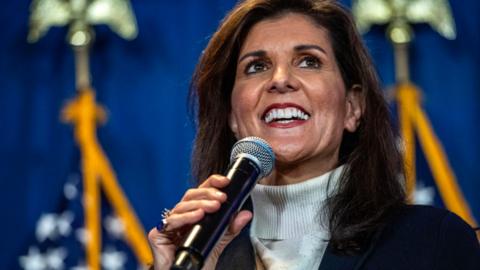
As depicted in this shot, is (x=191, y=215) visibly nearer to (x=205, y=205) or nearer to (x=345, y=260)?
(x=205, y=205)

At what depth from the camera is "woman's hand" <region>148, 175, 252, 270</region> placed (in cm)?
129

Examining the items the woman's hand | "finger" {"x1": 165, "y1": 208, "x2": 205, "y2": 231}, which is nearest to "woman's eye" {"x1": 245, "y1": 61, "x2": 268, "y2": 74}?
the woman's hand

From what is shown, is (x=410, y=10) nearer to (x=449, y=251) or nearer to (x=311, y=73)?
(x=311, y=73)

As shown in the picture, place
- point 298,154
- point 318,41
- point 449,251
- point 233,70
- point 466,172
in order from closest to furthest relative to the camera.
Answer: point 449,251 < point 298,154 < point 318,41 < point 233,70 < point 466,172

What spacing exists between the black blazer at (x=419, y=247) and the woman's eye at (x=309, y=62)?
332 mm

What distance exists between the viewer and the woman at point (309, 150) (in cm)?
161

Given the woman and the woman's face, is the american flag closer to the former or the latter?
the woman

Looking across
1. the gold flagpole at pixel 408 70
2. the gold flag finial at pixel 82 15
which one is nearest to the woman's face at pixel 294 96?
the gold flagpole at pixel 408 70

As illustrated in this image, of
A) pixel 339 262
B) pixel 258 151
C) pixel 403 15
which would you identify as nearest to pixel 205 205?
pixel 258 151

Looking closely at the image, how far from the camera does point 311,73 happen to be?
70.4 inches

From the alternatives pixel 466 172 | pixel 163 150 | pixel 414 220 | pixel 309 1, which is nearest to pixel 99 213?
pixel 163 150

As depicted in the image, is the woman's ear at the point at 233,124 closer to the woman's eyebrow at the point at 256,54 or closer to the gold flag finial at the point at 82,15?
the woman's eyebrow at the point at 256,54

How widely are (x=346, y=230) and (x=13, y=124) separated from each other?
183 centimetres

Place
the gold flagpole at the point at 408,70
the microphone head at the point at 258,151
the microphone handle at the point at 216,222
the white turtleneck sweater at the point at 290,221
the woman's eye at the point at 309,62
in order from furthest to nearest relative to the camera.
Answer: the gold flagpole at the point at 408,70
the woman's eye at the point at 309,62
the white turtleneck sweater at the point at 290,221
the microphone head at the point at 258,151
the microphone handle at the point at 216,222
